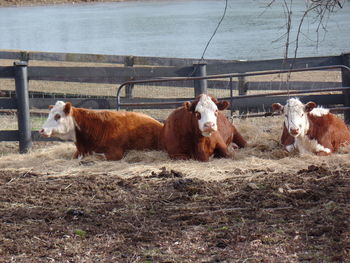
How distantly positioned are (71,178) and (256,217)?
2.81 m

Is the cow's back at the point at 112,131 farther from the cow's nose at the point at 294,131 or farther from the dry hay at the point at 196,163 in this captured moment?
the cow's nose at the point at 294,131

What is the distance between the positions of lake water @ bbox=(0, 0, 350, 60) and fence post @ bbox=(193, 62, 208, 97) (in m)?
7.87

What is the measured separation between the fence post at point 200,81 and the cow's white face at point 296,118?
2192mm

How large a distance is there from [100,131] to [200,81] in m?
2.10

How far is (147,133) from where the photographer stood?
31.7 ft

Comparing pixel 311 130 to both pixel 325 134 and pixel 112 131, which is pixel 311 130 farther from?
pixel 112 131

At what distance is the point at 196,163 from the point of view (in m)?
8.63

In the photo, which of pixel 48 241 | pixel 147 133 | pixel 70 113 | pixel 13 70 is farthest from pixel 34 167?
pixel 48 241

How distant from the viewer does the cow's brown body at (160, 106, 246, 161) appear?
889cm

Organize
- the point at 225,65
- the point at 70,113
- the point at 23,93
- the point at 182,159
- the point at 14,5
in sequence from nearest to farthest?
the point at 182,159
the point at 70,113
the point at 23,93
the point at 225,65
the point at 14,5

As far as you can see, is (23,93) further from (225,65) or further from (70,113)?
(225,65)

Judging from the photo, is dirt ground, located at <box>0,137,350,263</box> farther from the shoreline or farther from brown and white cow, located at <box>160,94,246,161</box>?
the shoreline

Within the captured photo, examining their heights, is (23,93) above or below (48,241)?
above

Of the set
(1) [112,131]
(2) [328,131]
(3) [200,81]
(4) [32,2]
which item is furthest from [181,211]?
(4) [32,2]
